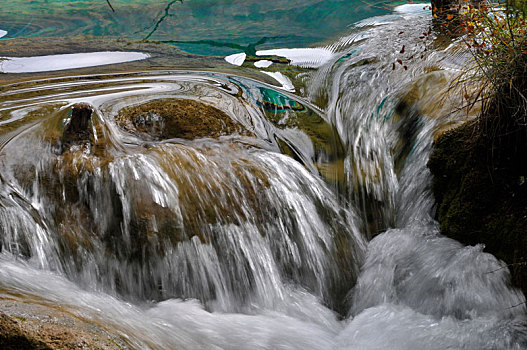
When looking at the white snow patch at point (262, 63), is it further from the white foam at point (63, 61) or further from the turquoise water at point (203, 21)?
the white foam at point (63, 61)

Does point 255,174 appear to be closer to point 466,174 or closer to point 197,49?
point 466,174

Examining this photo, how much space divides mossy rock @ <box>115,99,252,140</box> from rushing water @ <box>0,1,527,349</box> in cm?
10

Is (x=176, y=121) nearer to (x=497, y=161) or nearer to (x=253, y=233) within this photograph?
(x=253, y=233)

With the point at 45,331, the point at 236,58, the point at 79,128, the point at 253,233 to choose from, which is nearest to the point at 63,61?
the point at 236,58

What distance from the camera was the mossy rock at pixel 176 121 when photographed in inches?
155

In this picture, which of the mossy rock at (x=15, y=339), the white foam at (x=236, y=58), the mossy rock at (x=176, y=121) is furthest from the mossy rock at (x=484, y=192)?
the white foam at (x=236, y=58)

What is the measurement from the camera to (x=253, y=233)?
129 inches

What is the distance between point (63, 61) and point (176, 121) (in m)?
2.80

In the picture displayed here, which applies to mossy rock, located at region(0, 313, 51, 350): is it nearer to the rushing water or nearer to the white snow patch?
the rushing water

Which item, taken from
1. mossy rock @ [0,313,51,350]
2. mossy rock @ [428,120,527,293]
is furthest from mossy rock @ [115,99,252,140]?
mossy rock @ [0,313,51,350]

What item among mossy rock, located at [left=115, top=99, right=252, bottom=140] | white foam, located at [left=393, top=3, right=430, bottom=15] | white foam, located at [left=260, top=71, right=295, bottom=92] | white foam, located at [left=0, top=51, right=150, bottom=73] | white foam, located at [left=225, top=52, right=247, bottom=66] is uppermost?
white foam, located at [left=393, top=3, right=430, bottom=15]

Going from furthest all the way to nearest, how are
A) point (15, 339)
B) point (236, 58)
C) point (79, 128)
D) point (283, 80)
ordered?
point (236, 58) → point (283, 80) → point (79, 128) → point (15, 339)

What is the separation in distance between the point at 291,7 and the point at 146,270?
646 centimetres

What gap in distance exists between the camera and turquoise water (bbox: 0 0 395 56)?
7059mm
